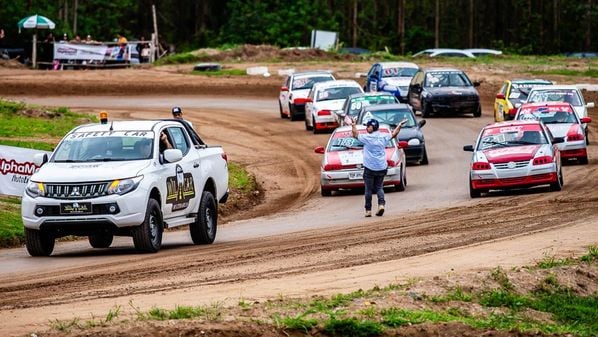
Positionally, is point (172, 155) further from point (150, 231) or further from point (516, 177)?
point (516, 177)

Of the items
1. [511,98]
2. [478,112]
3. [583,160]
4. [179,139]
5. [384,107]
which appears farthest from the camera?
[478,112]

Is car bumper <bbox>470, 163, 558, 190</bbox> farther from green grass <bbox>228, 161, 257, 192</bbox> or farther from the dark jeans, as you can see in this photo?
green grass <bbox>228, 161, 257, 192</bbox>

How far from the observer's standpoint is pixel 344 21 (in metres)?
102

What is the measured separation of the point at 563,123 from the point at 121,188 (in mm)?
17471

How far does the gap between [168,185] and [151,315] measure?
7085 millimetres

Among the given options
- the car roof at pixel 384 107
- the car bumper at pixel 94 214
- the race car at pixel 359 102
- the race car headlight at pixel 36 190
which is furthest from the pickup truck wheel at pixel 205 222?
the race car at pixel 359 102

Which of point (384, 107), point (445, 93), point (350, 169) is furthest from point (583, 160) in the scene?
point (445, 93)

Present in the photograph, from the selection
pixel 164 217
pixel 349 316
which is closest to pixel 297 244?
pixel 164 217

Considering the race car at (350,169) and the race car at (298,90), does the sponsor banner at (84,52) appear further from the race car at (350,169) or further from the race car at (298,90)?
the race car at (350,169)

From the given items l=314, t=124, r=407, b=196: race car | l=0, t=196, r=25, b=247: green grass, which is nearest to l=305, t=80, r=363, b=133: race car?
l=314, t=124, r=407, b=196: race car

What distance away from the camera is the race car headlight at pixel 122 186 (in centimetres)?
1748

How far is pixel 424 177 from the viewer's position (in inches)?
1232

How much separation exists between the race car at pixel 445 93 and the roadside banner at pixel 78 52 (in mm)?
24162

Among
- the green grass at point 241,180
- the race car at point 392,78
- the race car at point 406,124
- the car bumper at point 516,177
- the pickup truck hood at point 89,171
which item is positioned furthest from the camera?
the race car at point 392,78
